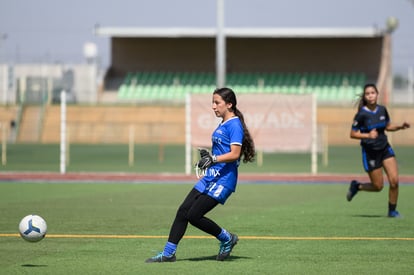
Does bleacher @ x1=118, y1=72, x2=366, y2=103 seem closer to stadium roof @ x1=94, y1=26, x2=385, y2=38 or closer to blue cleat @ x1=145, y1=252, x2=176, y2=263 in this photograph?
stadium roof @ x1=94, y1=26, x2=385, y2=38

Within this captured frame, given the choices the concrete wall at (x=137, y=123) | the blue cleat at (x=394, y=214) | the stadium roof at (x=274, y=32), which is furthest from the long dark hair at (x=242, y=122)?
the stadium roof at (x=274, y=32)

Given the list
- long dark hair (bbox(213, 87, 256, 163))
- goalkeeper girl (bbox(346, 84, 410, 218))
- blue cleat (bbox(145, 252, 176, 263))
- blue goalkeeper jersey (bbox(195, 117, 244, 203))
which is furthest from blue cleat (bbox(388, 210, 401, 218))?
blue cleat (bbox(145, 252, 176, 263))

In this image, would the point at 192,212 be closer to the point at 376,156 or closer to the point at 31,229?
the point at 31,229

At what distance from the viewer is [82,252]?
12.3 metres

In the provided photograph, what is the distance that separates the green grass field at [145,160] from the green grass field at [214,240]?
1129cm

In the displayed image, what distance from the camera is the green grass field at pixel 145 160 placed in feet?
115

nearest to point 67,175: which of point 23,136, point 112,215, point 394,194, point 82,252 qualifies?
point 112,215

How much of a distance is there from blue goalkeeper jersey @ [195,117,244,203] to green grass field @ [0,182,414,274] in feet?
2.64

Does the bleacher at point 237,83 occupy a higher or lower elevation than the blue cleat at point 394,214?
lower

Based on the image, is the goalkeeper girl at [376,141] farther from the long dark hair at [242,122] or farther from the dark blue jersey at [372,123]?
the long dark hair at [242,122]

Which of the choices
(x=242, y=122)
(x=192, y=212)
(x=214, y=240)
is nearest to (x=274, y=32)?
(x=214, y=240)

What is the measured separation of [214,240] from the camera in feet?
45.6

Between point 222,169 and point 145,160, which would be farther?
point 145,160

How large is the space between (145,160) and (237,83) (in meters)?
23.2
